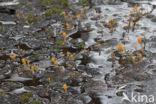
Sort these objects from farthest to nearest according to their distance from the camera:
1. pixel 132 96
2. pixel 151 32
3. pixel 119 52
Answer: pixel 151 32 < pixel 119 52 < pixel 132 96

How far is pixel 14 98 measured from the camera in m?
6.83

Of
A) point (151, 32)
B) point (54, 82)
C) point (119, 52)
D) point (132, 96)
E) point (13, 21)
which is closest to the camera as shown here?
point (132, 96)

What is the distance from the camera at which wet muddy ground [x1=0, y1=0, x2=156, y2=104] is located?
696 cm

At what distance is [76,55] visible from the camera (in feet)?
29.3

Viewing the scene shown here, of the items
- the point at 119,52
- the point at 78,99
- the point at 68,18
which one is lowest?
the point at 78,99

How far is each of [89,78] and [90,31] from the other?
12.1ft

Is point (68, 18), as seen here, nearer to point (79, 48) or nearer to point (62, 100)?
point (79, 48)

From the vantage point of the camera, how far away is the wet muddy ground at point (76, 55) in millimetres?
6961

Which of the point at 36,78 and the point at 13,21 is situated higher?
the point at 13,21

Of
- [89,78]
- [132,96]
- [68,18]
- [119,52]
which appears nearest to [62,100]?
[89,78]

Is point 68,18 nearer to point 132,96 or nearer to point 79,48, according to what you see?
point 79,48

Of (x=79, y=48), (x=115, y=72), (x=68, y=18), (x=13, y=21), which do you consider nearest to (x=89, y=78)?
(x=115, y=72)

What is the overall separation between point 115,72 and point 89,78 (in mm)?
899

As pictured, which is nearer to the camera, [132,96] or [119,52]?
[132,96]
